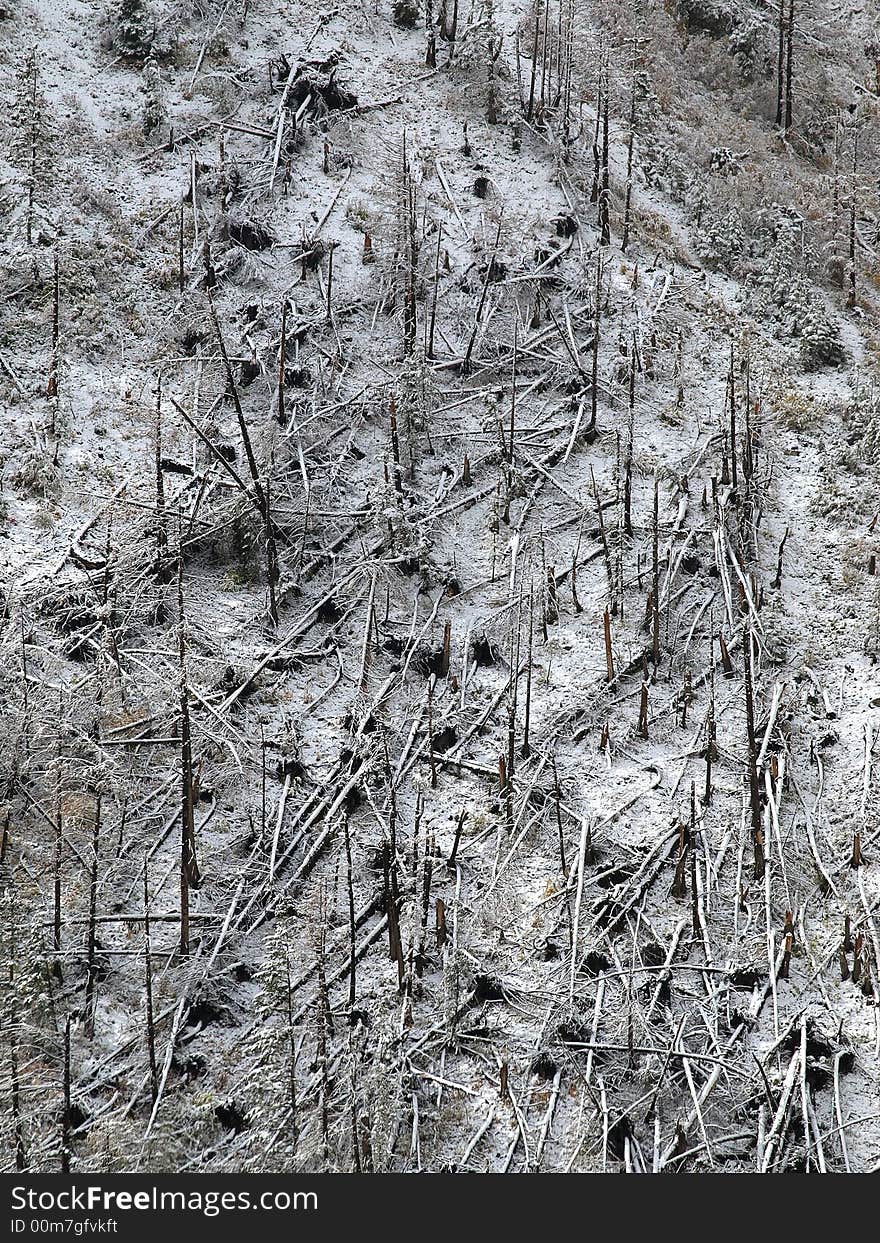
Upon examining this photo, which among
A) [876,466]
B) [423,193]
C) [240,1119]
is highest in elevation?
[423,193]

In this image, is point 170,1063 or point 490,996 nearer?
point 170,1063

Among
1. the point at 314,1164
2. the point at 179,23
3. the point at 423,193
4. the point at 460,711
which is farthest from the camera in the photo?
the point at 179,23

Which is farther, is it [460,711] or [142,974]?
[460,711]

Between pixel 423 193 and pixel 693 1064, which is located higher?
pixel 423 193

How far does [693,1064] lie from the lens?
8500 millimetres

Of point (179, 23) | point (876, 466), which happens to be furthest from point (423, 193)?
point (876, 466)

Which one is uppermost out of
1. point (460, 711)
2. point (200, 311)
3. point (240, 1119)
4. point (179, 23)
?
point (179, 23)

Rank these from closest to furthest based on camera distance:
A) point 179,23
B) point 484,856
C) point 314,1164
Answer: point 314,1164, point 484,856, point 179,23

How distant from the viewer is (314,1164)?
25.7ft

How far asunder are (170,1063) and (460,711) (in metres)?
4.10

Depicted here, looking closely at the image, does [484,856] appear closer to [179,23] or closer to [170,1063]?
[170,1063]

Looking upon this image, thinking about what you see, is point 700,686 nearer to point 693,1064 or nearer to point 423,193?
point 693,1064

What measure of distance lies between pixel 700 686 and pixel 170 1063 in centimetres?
583

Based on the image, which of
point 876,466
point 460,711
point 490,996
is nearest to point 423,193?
point 876,466
